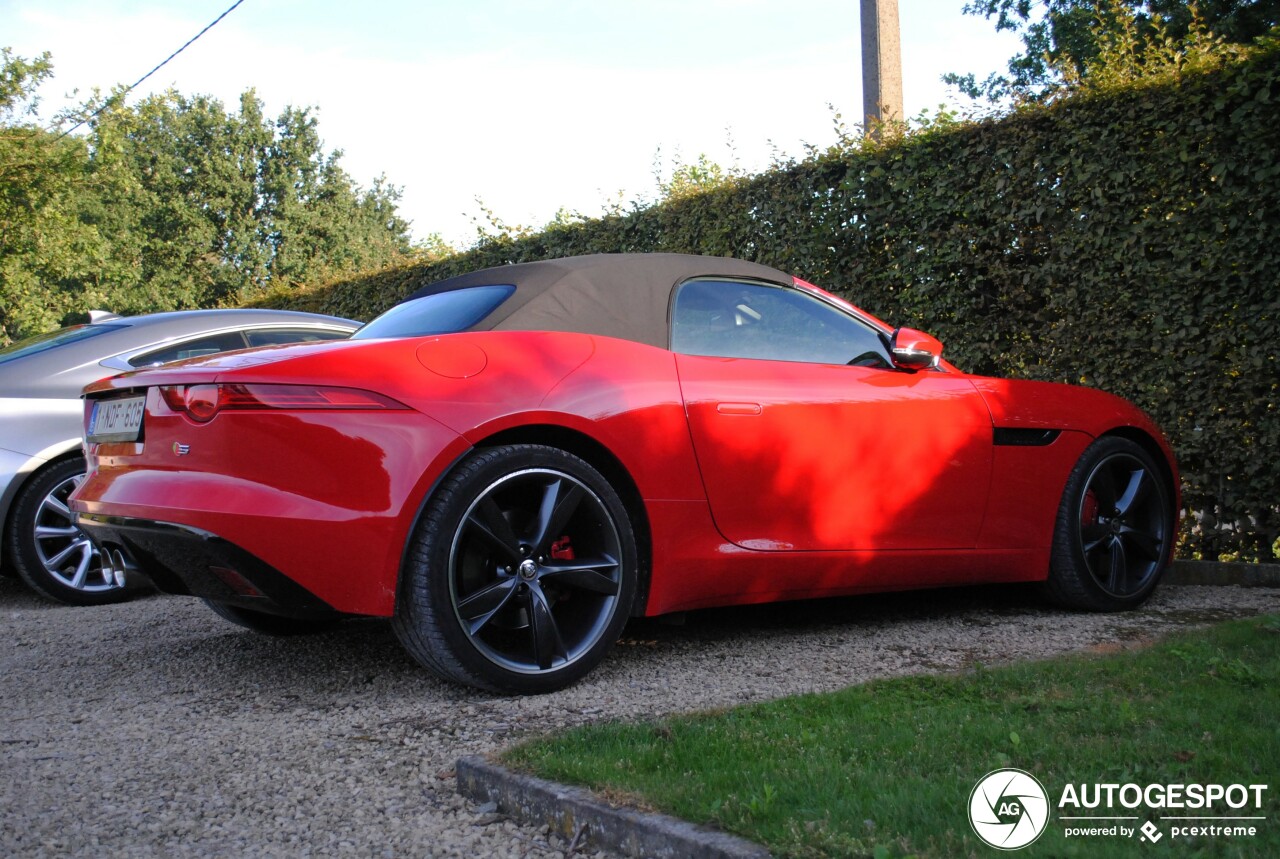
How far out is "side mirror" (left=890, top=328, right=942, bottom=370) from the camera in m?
4.61

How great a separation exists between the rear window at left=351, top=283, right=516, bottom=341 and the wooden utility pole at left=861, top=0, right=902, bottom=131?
271 inches

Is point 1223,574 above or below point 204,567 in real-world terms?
below

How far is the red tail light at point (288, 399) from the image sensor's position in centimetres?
331

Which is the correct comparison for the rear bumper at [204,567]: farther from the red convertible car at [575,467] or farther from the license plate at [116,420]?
the license plate at [116,420]

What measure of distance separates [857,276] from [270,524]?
530 cm

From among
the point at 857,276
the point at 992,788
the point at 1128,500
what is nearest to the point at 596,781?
the point at 992,788

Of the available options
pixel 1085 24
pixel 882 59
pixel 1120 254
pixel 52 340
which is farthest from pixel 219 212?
pixel 1120 254

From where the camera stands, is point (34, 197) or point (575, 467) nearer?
point (575, 467)

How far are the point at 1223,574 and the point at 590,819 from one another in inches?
185

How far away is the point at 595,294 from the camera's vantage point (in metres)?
4.07

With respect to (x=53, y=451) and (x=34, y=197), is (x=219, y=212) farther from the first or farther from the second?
(x=53, y=451)

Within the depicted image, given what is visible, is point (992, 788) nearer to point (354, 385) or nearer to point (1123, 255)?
point (354, 385)

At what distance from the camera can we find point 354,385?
3348mm

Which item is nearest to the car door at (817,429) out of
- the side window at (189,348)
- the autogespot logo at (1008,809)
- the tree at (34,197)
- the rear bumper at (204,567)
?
the rear bumper at (204,567)
